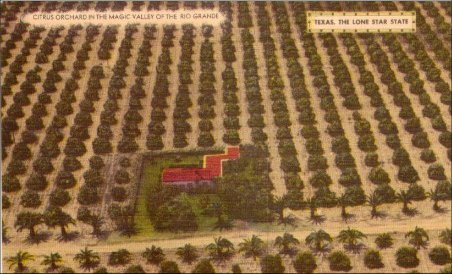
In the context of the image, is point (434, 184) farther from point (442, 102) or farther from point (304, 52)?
point (304, 52)

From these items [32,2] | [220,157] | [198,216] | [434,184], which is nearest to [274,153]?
[220,157]

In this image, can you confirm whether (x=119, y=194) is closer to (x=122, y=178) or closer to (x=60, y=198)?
(x=122, y=178)

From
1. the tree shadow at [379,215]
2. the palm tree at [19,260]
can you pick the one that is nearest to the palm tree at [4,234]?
the palm tree at [19,260]

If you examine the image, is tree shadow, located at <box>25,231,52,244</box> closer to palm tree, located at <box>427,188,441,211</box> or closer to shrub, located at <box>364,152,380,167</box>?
shrub, located at <box>364,152,380,167</box>

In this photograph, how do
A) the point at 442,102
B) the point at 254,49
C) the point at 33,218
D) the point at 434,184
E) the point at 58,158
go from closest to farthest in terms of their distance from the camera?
the point at 33,218 < the point at 434,184 < the point at 58,158 < the point at 442,102 < the point at 254,49

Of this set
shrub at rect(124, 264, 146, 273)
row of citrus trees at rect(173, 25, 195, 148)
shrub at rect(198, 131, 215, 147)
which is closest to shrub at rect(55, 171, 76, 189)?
row of citrus trees at rect(173, 25, 195, 148)

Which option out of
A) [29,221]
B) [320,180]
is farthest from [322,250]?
[29,221]

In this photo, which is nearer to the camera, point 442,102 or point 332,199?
point 332,199
